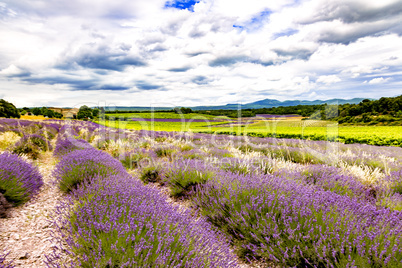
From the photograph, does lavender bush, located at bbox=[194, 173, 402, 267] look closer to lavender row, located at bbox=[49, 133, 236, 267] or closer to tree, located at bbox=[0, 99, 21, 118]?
lavender row, located at bbox=[49, 133, 236, 267]

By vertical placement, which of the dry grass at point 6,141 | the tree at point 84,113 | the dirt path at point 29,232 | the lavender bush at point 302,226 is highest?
the tree at point 84,113

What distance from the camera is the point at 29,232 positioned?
9.40 feet

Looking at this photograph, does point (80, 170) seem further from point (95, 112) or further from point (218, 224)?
point (95, 112)

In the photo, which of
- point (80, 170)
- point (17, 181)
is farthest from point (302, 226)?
point (17, 181)

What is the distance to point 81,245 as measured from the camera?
74.7 inches

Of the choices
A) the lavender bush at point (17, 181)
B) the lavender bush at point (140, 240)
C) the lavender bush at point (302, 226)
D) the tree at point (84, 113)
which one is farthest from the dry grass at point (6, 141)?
the tree at point (84, 113)

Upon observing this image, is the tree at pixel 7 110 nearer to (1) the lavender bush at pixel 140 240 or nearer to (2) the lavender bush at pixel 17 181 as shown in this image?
(2) the lavender bush at pixel 17 181

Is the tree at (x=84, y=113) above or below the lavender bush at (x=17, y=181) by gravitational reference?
above

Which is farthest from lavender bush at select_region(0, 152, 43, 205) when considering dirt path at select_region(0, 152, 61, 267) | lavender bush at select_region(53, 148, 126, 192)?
lavender bush at select_region(53, 148, 126, 192)

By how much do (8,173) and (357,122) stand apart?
26.7m

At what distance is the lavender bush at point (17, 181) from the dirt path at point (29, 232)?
0.15m

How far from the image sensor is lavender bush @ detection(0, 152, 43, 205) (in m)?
3.50

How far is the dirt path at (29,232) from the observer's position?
2.31 m

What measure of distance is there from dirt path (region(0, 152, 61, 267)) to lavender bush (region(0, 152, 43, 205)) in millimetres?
154
